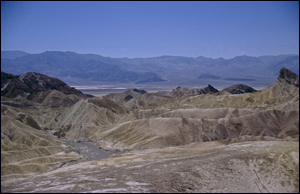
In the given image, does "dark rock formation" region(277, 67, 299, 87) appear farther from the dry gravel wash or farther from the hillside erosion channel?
the dry gravel wash

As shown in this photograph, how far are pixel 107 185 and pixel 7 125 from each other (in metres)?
42.4

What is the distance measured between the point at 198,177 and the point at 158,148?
31.5m

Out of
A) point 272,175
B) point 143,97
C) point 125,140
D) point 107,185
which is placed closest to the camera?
point 107,185

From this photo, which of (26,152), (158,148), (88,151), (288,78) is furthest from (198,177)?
(288,78)

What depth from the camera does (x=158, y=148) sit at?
2432 inches

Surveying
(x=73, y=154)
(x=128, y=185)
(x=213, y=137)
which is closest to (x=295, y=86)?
(x=213, y=137)

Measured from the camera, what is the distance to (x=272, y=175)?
1229 inches

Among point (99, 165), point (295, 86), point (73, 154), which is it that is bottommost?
point (73, 154)

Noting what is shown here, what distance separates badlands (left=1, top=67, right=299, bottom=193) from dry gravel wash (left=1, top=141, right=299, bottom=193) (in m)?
0.10

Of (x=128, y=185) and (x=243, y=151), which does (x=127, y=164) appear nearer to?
(x=128, y=185)

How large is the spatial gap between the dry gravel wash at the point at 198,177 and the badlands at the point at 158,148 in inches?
4.0

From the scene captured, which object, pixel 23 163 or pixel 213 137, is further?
pixel 213 137

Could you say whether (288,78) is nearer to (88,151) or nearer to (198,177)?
(88,151)

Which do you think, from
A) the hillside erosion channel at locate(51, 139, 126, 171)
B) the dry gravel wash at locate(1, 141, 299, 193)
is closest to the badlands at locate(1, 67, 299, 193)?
the dry gravel wash at locate(1, 141, 299, 193)
